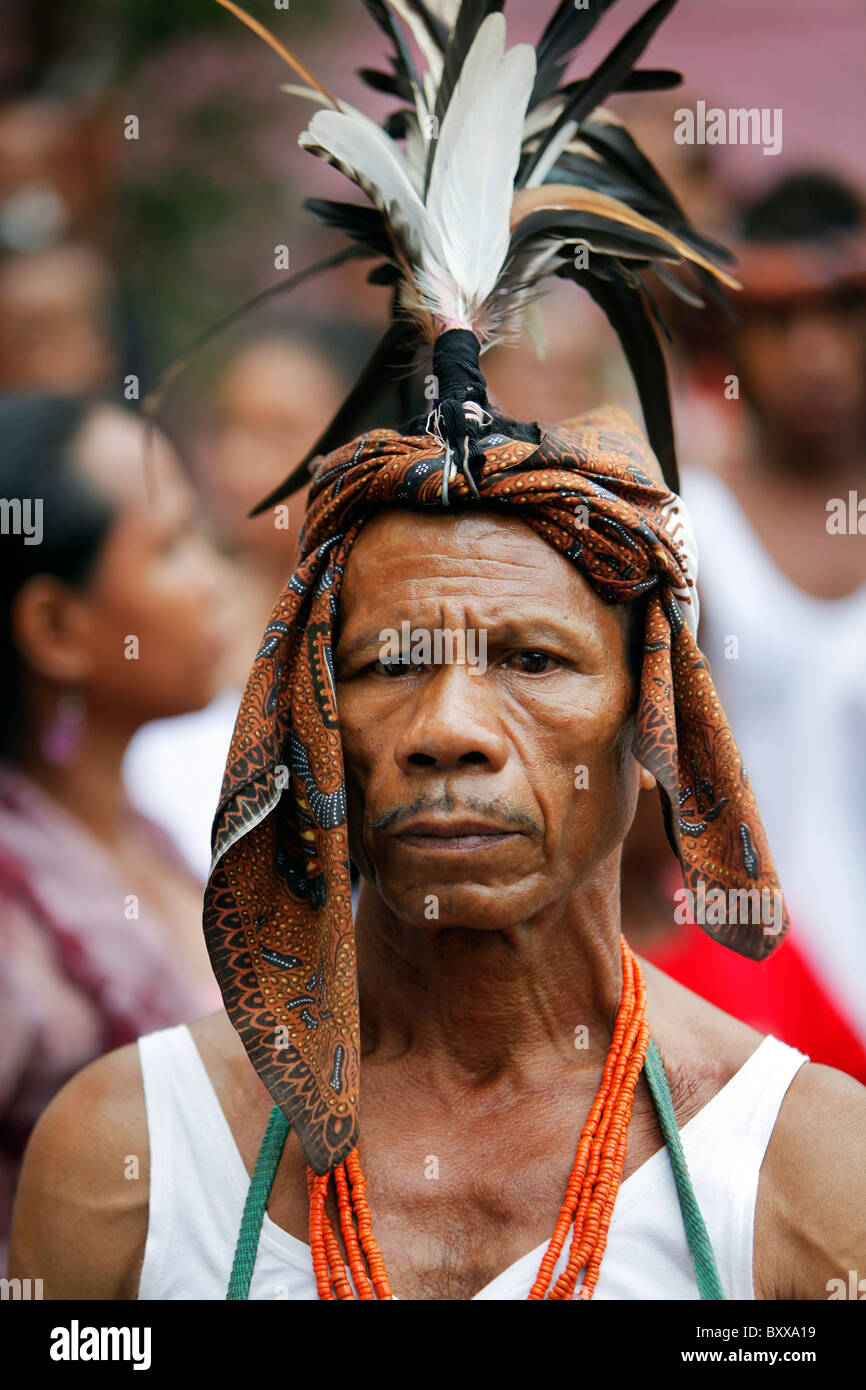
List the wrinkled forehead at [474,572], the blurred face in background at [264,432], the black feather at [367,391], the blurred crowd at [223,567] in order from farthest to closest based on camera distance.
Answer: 1. the blurred face in background at [264,432]
2. the blurred crowd at [223,567]
3. the black feather at [367,391]
4. the wrinkled forehead at [474,572]

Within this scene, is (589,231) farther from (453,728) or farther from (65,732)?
(65,732)

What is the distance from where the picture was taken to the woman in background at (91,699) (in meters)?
3.86

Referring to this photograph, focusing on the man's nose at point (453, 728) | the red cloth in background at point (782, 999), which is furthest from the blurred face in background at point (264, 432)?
the man's nose at point (453, 728)

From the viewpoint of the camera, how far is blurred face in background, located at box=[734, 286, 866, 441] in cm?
492

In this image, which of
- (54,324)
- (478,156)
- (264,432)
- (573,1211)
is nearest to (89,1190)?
(573,1211)

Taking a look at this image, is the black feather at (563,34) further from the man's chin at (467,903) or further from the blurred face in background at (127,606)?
the blurred face in background at (127,606)

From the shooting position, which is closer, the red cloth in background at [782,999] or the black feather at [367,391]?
the black feather at [367,391]

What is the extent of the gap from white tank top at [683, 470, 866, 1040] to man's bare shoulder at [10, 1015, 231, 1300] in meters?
2.52

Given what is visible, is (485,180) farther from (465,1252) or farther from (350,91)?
(350,91)

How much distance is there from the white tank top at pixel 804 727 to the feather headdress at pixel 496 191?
206 cm

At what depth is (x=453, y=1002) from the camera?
2334mm

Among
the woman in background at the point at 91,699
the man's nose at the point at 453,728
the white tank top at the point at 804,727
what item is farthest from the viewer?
the white tank top at the point at 804,727

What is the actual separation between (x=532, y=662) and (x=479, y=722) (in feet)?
0.53

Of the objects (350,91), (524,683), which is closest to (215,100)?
(350,91)
